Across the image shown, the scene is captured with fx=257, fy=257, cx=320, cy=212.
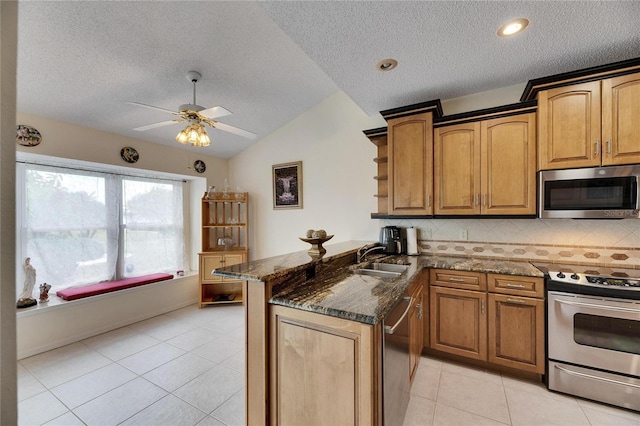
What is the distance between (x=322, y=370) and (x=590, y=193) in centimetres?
250

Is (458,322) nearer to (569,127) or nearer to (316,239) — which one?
(316,239)

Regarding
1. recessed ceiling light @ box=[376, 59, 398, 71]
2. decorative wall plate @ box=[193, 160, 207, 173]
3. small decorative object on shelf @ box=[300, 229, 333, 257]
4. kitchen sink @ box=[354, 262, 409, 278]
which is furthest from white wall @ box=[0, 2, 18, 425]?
decorative wall plate @ box=[193, 160, 207, 173]

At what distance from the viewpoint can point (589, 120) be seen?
2066 mm

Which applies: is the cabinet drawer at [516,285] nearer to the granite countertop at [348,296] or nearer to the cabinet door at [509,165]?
the cabinet door at [509,165]

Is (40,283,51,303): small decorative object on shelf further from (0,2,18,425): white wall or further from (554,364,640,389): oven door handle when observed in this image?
(554,364,640,389): oven door handle

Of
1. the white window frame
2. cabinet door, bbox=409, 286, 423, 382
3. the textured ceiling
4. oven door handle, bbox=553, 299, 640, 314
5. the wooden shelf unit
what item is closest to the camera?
the textured ceiling

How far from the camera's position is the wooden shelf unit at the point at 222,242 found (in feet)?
13.6

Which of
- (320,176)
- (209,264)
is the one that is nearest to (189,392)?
(209,264)

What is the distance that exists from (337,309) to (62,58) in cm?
297

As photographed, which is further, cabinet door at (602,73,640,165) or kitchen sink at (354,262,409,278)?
kitchen sink at (354,262,409,278)

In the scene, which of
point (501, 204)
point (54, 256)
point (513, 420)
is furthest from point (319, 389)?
point (54, 256)

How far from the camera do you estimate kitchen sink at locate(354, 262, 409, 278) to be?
230 centimetres

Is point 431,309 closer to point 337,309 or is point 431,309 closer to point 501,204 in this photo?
point 501,204

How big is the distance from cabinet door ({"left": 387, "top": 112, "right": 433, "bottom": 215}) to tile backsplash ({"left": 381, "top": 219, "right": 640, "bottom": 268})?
47cm
